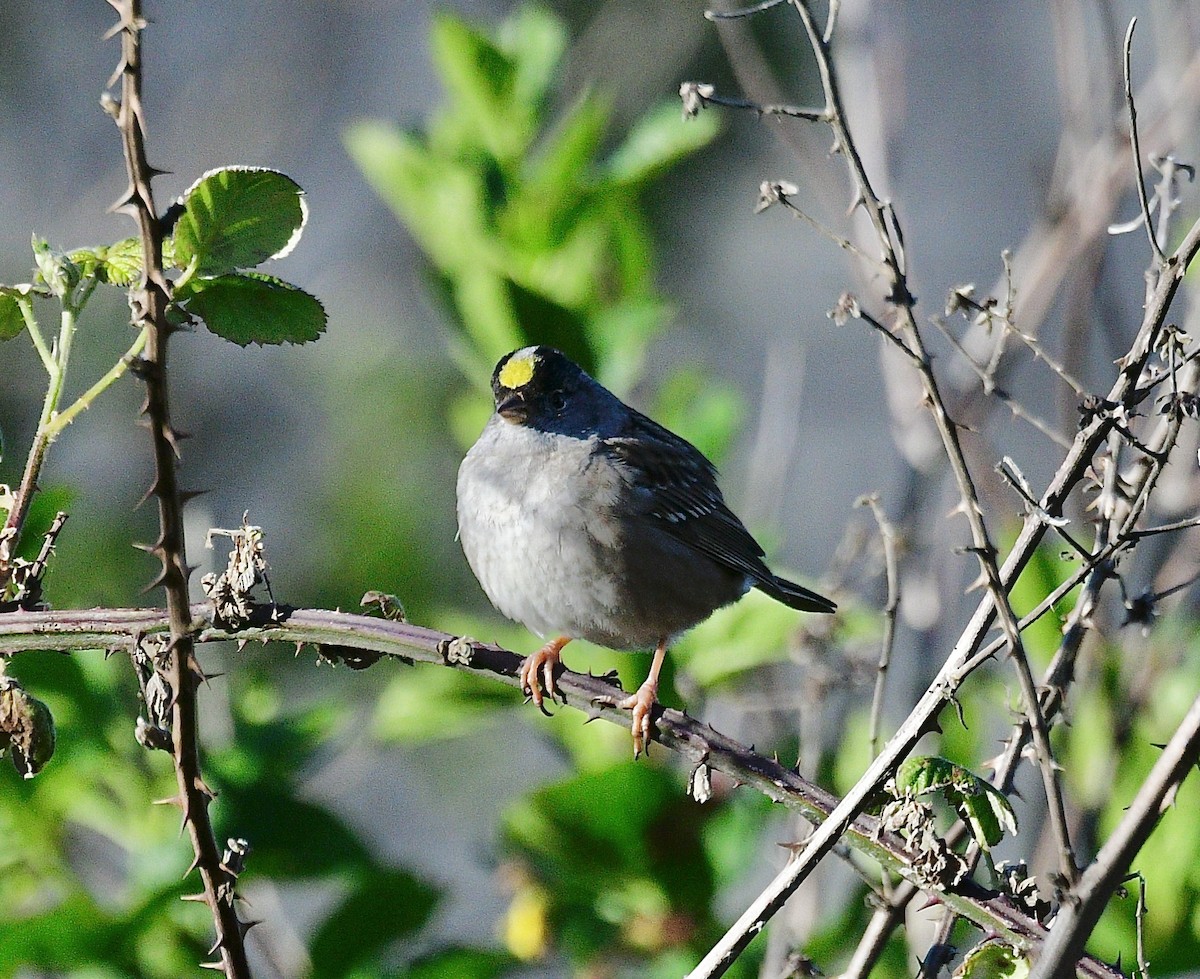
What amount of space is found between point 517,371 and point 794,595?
0.88 meters

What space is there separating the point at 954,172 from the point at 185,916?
25.0 ft

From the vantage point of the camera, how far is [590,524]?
3.45 metres

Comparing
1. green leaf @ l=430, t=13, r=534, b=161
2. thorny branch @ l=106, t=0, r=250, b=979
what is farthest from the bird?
thorny branch @ l=106, t=0, r=250, b=979

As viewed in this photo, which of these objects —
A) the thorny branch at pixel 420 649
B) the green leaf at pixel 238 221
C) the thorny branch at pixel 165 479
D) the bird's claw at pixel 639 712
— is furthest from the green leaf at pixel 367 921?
the green leaf at pixel 238 221

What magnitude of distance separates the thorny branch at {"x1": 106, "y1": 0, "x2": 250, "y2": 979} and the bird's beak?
1.87 meters

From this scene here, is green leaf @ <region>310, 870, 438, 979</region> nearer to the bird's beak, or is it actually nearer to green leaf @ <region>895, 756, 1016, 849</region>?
green leaf @ <region>895, 756, 1016, 849</region>

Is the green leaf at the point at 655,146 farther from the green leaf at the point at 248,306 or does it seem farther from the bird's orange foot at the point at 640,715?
the green leaf at the point at 248,306

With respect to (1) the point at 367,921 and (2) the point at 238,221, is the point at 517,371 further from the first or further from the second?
(2) the point at 238,221

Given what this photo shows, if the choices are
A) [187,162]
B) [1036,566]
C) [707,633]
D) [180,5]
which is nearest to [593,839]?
[707,633]

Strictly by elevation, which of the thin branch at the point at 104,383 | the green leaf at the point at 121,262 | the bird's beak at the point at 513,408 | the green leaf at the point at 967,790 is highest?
the bird's beak at the point at 513,408

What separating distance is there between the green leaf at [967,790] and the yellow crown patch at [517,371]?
1808 millimetres

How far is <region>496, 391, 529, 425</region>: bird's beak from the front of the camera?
11.0 feet

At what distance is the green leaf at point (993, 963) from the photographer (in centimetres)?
151

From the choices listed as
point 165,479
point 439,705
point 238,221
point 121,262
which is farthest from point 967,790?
point 439,705
